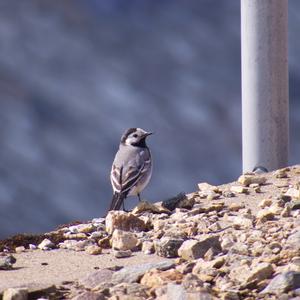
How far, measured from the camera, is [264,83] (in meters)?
11.8

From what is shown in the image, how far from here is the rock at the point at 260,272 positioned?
602cm

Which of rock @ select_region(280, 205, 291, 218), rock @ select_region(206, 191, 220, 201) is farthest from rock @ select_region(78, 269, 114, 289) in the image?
rock @ select_region(206, 191, 220, 201)

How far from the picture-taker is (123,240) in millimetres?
7656

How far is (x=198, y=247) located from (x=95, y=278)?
94cm

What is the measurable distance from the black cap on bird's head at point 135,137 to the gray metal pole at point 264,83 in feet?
4.50

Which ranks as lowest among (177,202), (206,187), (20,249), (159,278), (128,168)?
(159,278)

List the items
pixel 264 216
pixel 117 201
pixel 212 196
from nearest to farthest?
1. pixel 264 216
2. pixel 212 196
3. pixel 117 201

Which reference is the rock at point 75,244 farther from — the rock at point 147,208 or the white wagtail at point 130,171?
the white wagtail at point 130,171

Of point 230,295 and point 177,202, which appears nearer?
point 230,295

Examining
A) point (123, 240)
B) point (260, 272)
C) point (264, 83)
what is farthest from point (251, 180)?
point (260, 272)

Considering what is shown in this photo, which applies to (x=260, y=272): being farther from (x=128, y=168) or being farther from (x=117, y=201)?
(x=128, y=168)

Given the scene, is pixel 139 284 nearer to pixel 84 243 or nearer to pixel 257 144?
pixel 84 243

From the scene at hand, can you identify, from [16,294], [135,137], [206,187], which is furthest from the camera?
[135,137]

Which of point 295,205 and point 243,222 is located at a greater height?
point 295,205
